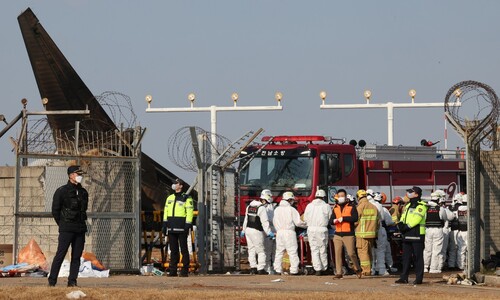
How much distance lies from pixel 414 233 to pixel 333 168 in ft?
30.0

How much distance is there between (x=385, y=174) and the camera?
30641 millimetres

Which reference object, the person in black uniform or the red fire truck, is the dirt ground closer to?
the person in black uniform

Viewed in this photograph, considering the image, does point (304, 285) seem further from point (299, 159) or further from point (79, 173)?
point (299, 159)

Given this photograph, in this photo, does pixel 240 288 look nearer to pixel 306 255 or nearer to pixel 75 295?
pixel 75 295

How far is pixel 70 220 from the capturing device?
1730 centimetres

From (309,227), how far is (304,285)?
4374 mm

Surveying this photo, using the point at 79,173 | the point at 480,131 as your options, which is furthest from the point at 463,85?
the point at 79,173

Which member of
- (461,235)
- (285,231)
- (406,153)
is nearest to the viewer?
(285,231)

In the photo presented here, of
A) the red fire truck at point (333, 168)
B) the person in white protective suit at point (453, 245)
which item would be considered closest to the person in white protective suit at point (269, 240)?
the red fire truck at point (333, 168)

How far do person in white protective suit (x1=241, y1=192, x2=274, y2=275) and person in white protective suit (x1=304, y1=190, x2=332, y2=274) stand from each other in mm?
1155

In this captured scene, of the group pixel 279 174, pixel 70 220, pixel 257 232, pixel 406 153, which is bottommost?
pixel 257 232

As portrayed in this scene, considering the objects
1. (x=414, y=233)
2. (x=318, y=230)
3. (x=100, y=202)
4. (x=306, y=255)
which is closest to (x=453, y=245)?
(x=306, y=255)

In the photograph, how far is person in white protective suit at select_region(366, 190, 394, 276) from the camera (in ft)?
79.5

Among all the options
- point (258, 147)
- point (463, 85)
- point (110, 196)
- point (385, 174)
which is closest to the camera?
point (463, 85)
